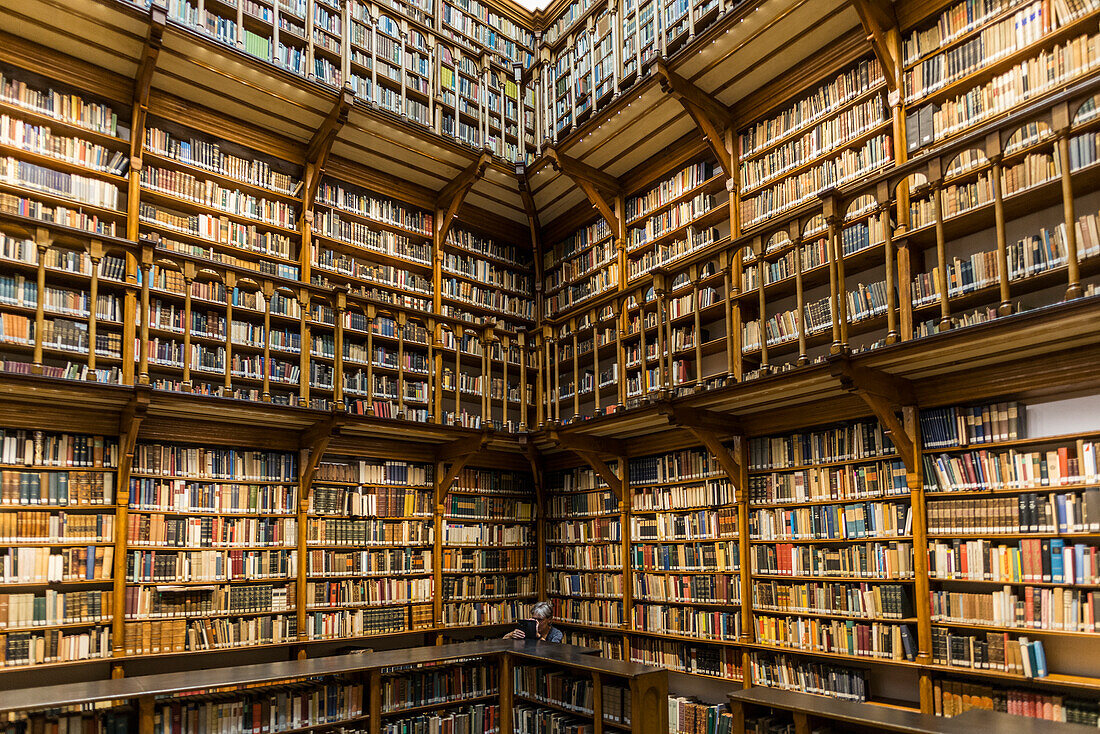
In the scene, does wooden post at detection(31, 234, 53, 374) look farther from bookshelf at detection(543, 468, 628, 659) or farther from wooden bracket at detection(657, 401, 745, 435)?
bookshelf at detection(543, 468, 628, 659)

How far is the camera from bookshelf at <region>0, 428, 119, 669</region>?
16.6ft

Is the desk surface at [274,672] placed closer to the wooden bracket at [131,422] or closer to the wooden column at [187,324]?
the wooden bracket at [131,422]

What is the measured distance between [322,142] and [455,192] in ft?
4.78

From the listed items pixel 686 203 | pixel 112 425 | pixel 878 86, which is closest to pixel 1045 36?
pixel 878 86

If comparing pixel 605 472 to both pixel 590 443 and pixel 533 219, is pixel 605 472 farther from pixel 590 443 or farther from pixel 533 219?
pixel 533 219

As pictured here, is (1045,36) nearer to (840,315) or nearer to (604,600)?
(840,315)

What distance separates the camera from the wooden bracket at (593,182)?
754 centimetres

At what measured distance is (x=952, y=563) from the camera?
4.68 meters

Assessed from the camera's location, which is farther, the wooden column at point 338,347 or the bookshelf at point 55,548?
the wooden column at point 338,347

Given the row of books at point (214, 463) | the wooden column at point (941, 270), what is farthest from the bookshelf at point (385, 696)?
the wooden column at point (941, 270)

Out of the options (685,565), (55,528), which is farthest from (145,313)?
(685,565)

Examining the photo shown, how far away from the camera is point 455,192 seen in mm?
7879

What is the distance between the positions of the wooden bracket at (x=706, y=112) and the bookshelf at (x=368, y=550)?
4002mm

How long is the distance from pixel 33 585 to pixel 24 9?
410cm
